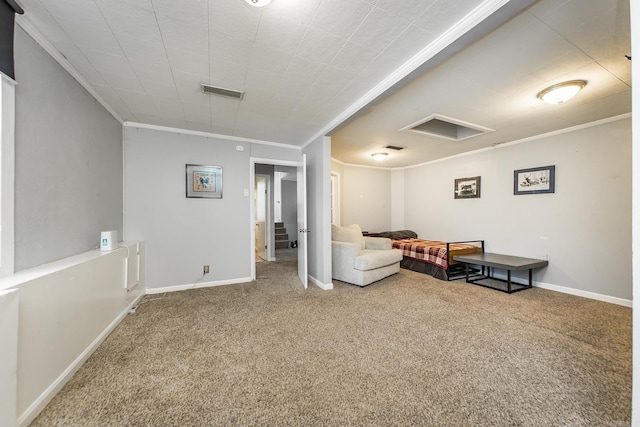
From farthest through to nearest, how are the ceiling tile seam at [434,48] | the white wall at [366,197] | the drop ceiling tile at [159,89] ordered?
the white wall at [366,197] → the drop ceiling tile at [159,89] → the ceiling tile seam at [434,48]

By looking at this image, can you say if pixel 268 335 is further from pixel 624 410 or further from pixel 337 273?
pixel 624 410

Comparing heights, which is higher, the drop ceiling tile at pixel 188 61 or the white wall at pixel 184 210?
the drop ceiling tile at pixel 188 61

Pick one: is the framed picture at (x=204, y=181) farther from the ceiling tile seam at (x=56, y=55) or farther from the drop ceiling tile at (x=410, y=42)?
the drop ceiling tile at (x=410, y=42)

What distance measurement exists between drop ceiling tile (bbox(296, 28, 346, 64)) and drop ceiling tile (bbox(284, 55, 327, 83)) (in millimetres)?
50

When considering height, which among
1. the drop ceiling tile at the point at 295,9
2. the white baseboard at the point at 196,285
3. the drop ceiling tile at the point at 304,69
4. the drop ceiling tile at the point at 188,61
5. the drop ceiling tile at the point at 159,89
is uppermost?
the drop ceiling tile at the point at 295,9

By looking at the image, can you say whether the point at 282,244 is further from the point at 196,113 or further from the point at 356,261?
the point at 196,113

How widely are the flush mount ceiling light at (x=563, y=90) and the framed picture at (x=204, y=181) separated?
3.92 metres

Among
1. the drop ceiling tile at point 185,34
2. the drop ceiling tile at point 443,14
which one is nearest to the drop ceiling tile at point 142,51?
the drop ceiling tile at point 185,34

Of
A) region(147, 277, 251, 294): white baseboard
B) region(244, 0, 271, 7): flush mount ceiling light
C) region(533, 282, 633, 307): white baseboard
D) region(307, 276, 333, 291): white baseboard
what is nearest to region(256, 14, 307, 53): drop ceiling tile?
region(244, 0, 271, 7): flush mount ceiling light

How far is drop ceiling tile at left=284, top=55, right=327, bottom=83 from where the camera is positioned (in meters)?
1.92

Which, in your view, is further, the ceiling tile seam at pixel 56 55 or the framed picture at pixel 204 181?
the framed picture at pixel 204 181

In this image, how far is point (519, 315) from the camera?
2580 millimetres

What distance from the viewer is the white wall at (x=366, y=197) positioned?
5.60m

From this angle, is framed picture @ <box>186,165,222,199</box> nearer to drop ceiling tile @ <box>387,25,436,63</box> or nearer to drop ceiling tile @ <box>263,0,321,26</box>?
drop ceiling tile @ <box>263,0,321,26</box>
